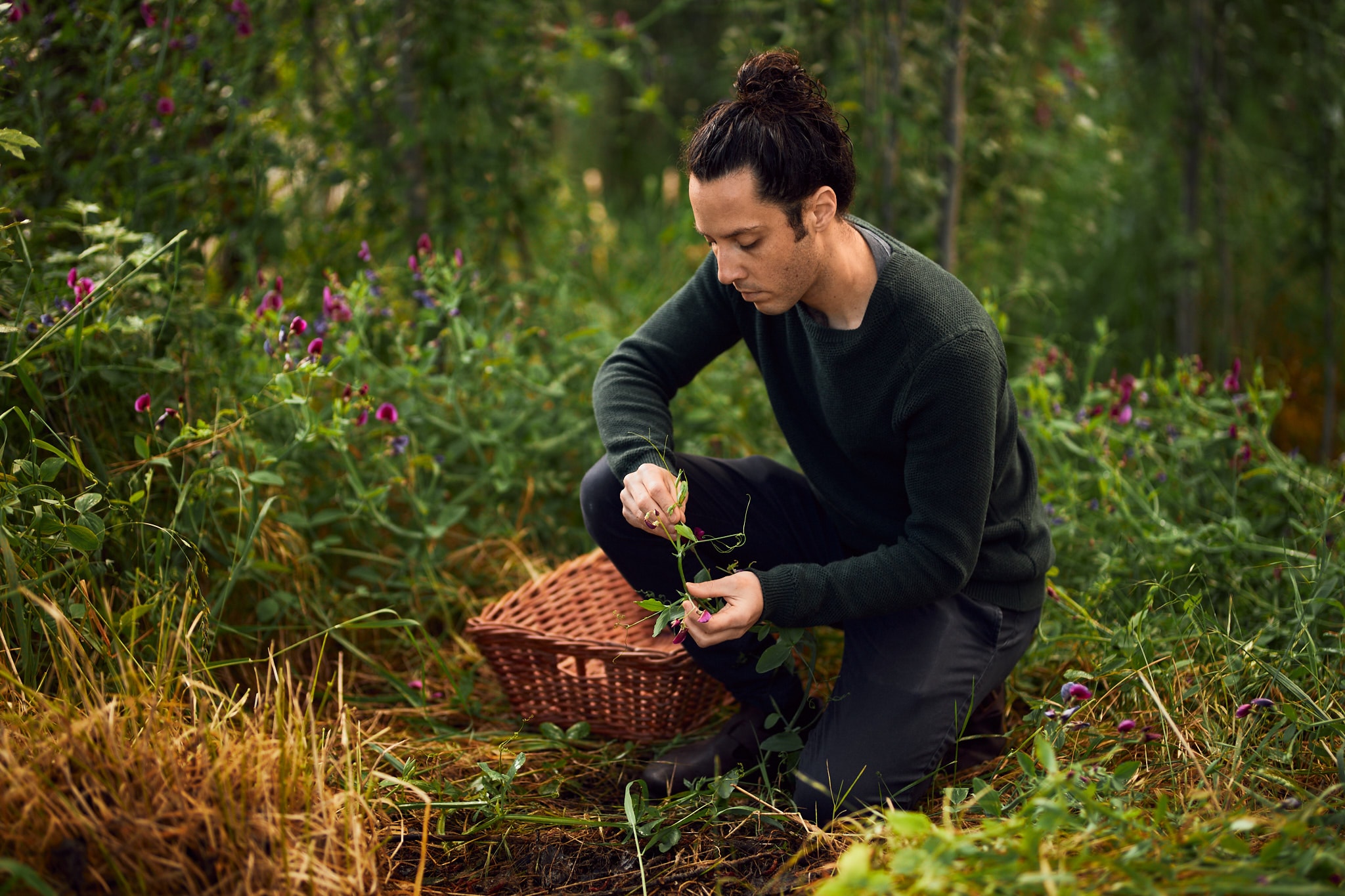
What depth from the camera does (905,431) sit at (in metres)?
1.60

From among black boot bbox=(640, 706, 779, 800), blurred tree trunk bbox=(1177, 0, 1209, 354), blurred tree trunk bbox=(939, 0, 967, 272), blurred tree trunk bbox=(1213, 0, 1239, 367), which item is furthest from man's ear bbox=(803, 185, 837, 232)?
blurred tree trunk bbox=(1213, 0, 1239, 367)

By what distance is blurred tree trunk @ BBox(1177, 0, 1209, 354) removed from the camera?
316 cm

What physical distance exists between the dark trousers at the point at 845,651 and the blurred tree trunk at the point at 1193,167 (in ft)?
6.11

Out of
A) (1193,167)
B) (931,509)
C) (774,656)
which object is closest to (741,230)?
(931,509)

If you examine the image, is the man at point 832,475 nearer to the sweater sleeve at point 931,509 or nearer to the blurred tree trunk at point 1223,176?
the sweater sleeve at point 931,509

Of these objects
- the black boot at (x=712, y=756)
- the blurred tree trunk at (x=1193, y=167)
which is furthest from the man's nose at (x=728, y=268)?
the blurred tree trunk at (x=1193, y=167)

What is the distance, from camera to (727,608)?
1.49m

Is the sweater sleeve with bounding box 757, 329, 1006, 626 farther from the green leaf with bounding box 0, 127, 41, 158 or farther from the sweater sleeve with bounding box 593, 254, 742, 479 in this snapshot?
the green leaf with bounding box 0, 127, 41, 158

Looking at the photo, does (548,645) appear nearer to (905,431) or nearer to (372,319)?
(905,431)

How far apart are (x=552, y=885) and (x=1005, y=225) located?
→ 256 cm

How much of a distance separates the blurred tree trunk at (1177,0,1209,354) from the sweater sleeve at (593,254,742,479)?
1967 millimetres

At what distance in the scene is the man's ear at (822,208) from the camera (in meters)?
1.50

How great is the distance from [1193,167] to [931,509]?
2.31m

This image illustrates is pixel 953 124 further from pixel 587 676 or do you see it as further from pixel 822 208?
pixel 587 676
